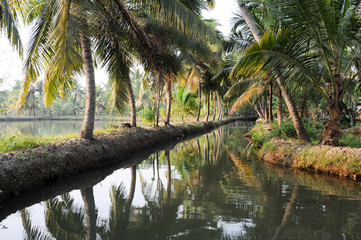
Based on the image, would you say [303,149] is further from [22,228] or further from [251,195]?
[22,228]

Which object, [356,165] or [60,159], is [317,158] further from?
[60,159]

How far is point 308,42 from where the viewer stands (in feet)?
21.1

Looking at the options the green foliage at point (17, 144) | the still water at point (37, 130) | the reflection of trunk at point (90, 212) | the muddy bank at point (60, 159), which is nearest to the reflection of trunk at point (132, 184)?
the reflection of trunk at point (90, 212)

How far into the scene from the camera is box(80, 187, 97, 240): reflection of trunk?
135 inches

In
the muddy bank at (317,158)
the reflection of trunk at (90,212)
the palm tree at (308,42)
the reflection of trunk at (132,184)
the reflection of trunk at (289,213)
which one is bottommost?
the reflection of trunk at (90,212)

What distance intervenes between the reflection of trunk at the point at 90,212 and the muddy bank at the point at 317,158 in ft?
16.8

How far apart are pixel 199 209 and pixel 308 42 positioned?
4808 millimetres

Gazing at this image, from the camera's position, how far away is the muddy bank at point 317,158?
19.3ft

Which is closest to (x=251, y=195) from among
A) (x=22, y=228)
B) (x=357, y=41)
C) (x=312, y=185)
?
(x=312, y=185)

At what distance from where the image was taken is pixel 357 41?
21.6 feet

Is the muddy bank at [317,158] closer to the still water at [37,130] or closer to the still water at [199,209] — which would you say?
the still water at [199,209]

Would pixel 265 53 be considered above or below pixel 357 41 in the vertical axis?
below

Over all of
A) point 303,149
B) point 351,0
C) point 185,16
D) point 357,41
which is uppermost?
point 351,0

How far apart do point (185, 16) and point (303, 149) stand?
4.59 m
